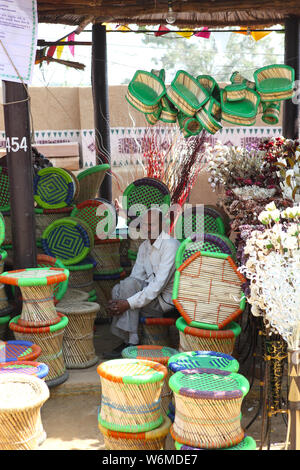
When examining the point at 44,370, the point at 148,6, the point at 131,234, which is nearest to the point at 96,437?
the point at 44,370

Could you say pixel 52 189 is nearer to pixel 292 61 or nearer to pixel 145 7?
pixel 145 7

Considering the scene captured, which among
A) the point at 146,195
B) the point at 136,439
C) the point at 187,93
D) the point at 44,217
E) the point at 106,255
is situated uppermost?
the point at 187,93

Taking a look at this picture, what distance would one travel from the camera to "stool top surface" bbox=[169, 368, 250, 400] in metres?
2.64

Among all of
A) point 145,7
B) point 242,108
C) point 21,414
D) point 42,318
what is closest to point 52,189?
point 42,318

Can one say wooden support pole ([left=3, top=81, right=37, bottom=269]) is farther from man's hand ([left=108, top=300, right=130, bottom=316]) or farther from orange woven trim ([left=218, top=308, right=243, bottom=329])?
orange woven trim ([left=218, top=308, right=243, bottom=329])

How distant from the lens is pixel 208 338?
11.6 feet

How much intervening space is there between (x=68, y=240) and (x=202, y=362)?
1.95 m

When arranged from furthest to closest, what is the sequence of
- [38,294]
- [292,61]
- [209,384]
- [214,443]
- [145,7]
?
[292,61] < [145,7] < [38,294] < [209,384] < [214,443]

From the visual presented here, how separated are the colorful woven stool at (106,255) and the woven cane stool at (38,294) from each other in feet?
4.00

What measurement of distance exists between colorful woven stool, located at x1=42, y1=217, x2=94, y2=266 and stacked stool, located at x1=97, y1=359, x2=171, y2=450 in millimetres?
1852

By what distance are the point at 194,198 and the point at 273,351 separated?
5.43m

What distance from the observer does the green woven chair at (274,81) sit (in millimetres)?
3773

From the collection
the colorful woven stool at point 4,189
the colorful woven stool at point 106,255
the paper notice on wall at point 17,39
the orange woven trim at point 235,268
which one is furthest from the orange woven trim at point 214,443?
the colorful woven stool at point 4,189

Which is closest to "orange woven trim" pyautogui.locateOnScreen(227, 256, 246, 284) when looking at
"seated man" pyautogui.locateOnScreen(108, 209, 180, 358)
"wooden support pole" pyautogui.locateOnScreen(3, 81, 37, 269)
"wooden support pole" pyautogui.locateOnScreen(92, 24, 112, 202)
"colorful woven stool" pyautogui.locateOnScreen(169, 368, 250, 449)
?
"seated man" pyautogui.locateOnScreen(108, 209, 180, 358)
